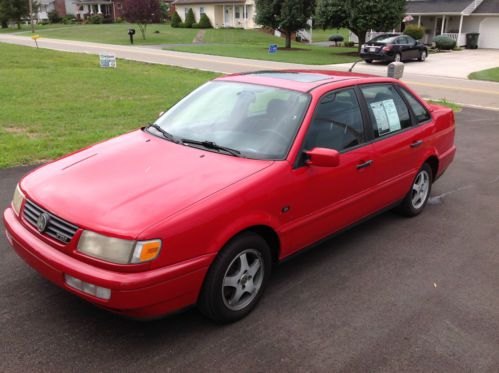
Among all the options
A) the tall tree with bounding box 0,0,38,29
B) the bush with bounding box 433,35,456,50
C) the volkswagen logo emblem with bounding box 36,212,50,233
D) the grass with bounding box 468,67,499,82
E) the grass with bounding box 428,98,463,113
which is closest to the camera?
the volkswagen logo emblem with bounding box 36,212,50,233

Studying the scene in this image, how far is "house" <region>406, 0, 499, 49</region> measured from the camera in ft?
119

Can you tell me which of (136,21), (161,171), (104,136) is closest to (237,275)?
(161,171)

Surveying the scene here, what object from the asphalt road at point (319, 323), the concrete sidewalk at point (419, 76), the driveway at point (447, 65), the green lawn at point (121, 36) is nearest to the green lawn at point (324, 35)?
the green lawn at point (121, 36)

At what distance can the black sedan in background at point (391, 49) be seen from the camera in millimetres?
25812

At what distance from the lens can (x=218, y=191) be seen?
3164mm

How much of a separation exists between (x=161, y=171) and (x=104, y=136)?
541 centimetres

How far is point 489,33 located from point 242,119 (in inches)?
1543

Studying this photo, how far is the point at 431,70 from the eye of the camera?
77.5 feet

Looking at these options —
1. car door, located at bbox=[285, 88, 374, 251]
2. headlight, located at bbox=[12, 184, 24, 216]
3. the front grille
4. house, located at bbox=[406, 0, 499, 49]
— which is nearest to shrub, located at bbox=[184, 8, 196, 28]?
house, located at bbox=[406, 0, 499, 49]

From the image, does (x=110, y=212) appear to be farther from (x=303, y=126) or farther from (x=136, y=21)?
(x=136, y=21)

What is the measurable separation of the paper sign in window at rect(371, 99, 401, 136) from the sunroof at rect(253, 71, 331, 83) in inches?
22.6

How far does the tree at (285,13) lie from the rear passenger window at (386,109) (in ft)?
99.5

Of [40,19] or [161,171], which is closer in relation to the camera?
[161,171]

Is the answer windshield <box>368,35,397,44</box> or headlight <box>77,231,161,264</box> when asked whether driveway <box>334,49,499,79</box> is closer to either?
windshield <box>368,35,397,44</box>
